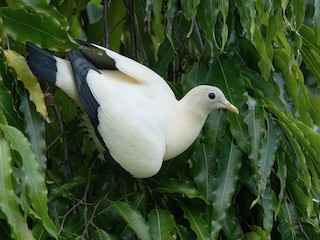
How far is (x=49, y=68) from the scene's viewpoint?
100cm

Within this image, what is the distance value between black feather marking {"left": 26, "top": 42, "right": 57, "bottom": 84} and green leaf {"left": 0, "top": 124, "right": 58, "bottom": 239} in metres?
0.13

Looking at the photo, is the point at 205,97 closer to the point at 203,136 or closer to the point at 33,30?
the point at 203,136

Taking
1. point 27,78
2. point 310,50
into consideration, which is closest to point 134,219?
point 27,78

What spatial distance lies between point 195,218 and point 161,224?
0.23ft

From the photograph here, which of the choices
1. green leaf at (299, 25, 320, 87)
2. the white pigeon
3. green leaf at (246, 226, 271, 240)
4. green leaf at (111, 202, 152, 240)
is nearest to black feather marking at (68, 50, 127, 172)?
the white pigeon

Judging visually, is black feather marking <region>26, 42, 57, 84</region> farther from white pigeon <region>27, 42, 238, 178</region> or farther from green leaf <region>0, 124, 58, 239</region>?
green leaf <region>0, 124, 58, 239</region>

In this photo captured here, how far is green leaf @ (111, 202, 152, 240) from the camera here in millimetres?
1036

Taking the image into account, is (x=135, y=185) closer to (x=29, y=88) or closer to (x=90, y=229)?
(x=90, y=229)

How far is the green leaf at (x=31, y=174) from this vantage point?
893mm

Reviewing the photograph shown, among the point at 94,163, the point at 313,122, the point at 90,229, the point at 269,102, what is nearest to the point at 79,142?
the point at 94,163

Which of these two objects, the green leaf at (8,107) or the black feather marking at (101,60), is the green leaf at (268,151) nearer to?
the black feather marking at (101,60)

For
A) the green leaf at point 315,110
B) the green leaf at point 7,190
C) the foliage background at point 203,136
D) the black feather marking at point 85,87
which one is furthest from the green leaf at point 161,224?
the green leaf at point 315,110

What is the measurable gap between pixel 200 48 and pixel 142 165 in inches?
12.8

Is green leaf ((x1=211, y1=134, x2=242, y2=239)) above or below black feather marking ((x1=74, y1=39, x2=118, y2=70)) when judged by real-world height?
below
